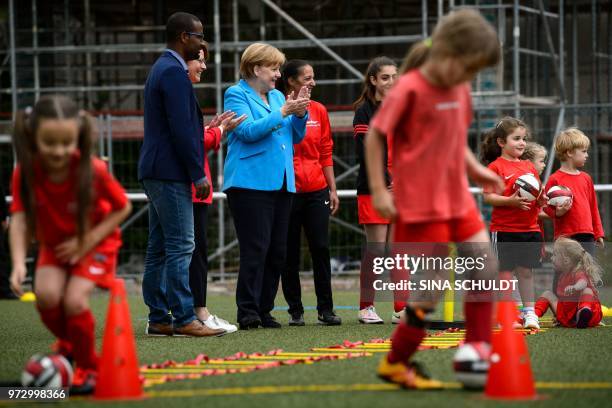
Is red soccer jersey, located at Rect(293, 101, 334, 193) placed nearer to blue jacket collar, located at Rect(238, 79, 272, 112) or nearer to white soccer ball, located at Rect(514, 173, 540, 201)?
blue jacket collar, located at Rect(238, 79, 272, 112)

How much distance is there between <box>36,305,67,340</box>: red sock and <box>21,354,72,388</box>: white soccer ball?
175 millimetres

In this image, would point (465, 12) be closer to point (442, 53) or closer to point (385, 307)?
A: point (442, 53)

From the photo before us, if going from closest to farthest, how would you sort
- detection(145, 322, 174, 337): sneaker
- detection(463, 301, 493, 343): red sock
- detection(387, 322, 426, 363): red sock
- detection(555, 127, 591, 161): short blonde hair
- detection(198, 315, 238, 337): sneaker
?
detection(387, 322, 426, 363): red sock
detection(463, 301, 493, 343): red sock
detection(145, 322, 174, 337): sneaker
detection(198, 315, 238, 337): sneaker
detection(555, 127, 591, 161): short blonde hair

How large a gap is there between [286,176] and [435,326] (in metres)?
1.56

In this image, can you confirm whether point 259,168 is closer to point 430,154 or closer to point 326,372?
point 326,372

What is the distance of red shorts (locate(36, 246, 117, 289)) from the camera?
5062 millimetres

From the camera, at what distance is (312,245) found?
29.1 ft

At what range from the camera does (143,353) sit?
676 centimetres

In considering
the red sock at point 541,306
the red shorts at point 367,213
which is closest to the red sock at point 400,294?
the red shorts at point 367,213

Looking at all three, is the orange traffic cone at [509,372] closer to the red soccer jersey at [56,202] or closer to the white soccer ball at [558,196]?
the red soccer jersey at [56,202]

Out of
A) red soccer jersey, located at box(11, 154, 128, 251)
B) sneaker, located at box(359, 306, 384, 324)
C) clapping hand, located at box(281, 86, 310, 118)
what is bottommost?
sneaker, located at box(359, 306, 384, 324)

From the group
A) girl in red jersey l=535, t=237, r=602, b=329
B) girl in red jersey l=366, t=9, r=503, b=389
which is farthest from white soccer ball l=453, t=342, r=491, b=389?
girl in red jersey l=535, t=237, r=602, b=329

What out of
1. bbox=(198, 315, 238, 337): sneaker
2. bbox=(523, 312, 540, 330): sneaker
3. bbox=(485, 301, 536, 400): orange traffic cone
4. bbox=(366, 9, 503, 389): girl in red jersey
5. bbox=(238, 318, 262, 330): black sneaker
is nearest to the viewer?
bbox=(485, 301, 536, 400): orange traffic cone

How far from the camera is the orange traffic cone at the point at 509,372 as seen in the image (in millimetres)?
4852
